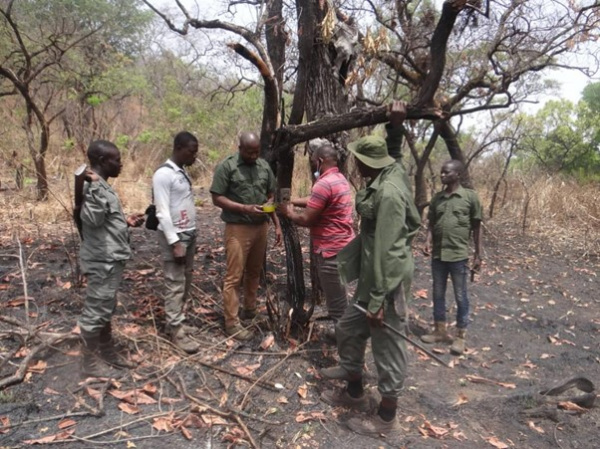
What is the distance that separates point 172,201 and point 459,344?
3411mm

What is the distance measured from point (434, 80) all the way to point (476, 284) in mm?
4809

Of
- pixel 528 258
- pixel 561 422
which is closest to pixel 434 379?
pixel 561 422

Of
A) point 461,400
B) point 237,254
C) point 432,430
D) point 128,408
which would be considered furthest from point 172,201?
point 461,400

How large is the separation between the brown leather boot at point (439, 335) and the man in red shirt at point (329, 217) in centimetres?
151

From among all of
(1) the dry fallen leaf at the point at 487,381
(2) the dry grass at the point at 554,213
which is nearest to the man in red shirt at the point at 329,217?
(1) the dry fallen leaf at the point at 487,381

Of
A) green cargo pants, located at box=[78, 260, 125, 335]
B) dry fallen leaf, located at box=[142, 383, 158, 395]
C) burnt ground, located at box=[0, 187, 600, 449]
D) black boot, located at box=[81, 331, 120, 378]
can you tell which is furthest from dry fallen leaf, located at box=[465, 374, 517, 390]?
green cargo pants, located at box=[78, 260, 125, 335]

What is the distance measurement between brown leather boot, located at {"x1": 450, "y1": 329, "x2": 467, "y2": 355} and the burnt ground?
0.29 feet

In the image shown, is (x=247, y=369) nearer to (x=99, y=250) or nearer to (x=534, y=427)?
(x=99, y=250)

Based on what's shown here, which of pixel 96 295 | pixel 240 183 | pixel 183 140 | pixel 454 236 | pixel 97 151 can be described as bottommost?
pixel 96 295

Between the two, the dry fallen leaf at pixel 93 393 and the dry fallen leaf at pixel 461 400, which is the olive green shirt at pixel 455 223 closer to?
the dry fallen leaf at pixel 461 400

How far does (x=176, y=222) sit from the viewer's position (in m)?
3.77

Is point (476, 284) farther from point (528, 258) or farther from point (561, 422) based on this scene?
point (561, 422)

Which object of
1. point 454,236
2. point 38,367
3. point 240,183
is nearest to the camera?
point 38,367

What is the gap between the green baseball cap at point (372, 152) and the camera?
3229 mm
